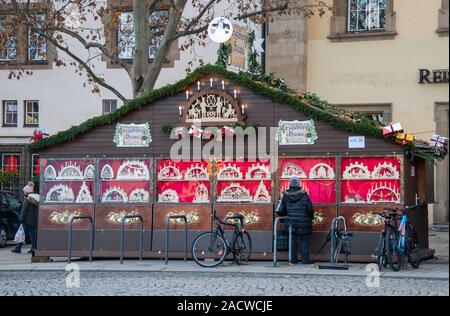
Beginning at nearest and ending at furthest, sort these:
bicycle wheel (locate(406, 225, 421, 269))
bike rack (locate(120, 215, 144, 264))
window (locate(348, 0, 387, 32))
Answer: bicycle wheel (locate(406, 225, 421, 269))
bike rack (locate(120, 215, 144, 264))
window (locate(348, 0, 387, 32))

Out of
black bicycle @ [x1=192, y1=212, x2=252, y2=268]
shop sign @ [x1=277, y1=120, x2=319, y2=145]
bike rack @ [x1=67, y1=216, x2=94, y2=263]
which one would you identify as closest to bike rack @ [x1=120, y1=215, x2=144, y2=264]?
bike rack @ [x1=67, y1=216, x2=94, y2=263]

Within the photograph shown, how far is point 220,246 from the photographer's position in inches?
598

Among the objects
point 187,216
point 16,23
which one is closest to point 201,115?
point 187,216

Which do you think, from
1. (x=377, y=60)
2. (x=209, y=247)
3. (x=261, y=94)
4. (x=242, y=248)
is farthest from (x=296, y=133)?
(x=377, y=60)

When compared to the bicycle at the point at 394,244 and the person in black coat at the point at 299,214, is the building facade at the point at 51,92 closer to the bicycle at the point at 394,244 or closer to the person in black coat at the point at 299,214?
the person in black coat at the point at 299,214

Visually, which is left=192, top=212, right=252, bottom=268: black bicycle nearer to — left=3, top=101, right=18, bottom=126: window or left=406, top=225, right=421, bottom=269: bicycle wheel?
left=406, top=225, right=421, bottom=269: bicycle wheel

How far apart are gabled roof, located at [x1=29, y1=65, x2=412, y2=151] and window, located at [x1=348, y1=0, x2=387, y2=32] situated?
8193 mm

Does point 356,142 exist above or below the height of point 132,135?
below

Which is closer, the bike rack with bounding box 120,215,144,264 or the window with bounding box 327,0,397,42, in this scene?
the bike rack with bounding box 120,215,144,264

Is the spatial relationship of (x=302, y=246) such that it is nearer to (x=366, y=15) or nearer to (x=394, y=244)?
(x=394, y=244)

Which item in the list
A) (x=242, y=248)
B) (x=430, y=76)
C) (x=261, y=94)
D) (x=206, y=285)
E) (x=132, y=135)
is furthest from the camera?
(x=430, y=76)

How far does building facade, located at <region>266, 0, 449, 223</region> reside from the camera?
2347cm

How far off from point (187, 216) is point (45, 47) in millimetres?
14120

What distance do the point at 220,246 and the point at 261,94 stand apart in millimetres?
3102
